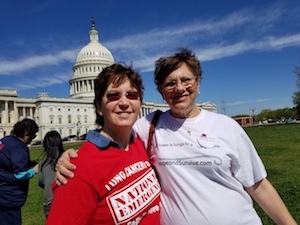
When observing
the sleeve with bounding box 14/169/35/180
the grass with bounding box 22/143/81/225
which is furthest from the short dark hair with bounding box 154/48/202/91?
the grass with bounding box 22/143/81/225

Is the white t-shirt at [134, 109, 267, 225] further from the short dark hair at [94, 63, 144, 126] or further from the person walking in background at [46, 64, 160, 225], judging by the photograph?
the short dark hair at [94, 63, 144, 126]

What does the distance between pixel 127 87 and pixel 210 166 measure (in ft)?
2.60

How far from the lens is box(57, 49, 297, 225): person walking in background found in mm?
2164

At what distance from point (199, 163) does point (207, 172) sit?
3.2 inches

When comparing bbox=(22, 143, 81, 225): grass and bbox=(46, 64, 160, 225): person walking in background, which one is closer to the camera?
bbox=(46, 64, 160, 225): person walking in background

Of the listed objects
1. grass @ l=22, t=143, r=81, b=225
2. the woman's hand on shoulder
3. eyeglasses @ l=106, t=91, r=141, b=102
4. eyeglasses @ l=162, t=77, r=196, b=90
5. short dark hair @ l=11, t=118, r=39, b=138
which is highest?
eyeglasses @ l=162, t=77, r=196, b=90

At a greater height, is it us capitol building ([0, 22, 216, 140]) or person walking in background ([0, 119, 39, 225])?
us capitol building ([0, 22, 216, 140])

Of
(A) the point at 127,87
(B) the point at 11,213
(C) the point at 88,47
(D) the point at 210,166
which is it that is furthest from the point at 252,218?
(C) the point at 88,47

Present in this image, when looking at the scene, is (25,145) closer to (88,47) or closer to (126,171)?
(126,171)

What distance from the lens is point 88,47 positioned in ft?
318

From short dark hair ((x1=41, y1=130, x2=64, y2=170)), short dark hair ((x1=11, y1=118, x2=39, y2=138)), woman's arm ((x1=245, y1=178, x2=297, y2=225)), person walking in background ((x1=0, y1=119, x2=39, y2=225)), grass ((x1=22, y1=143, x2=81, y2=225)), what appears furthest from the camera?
grass ((x1=22, y1=143, x2=81, y2=225))

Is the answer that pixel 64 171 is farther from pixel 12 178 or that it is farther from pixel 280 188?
pixel 280 188

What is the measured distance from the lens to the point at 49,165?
5.28m

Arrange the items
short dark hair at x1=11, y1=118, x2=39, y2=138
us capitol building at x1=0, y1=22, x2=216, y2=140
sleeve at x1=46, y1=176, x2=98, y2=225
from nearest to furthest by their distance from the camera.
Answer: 1. sleeve at x1=46, y1=176, x2=98, y2=225
2. short dark hair at x1=11, y1=118, x2=39, y2=138
3. us capitol building at x1=0, y1=22, x2=216, y2=140
